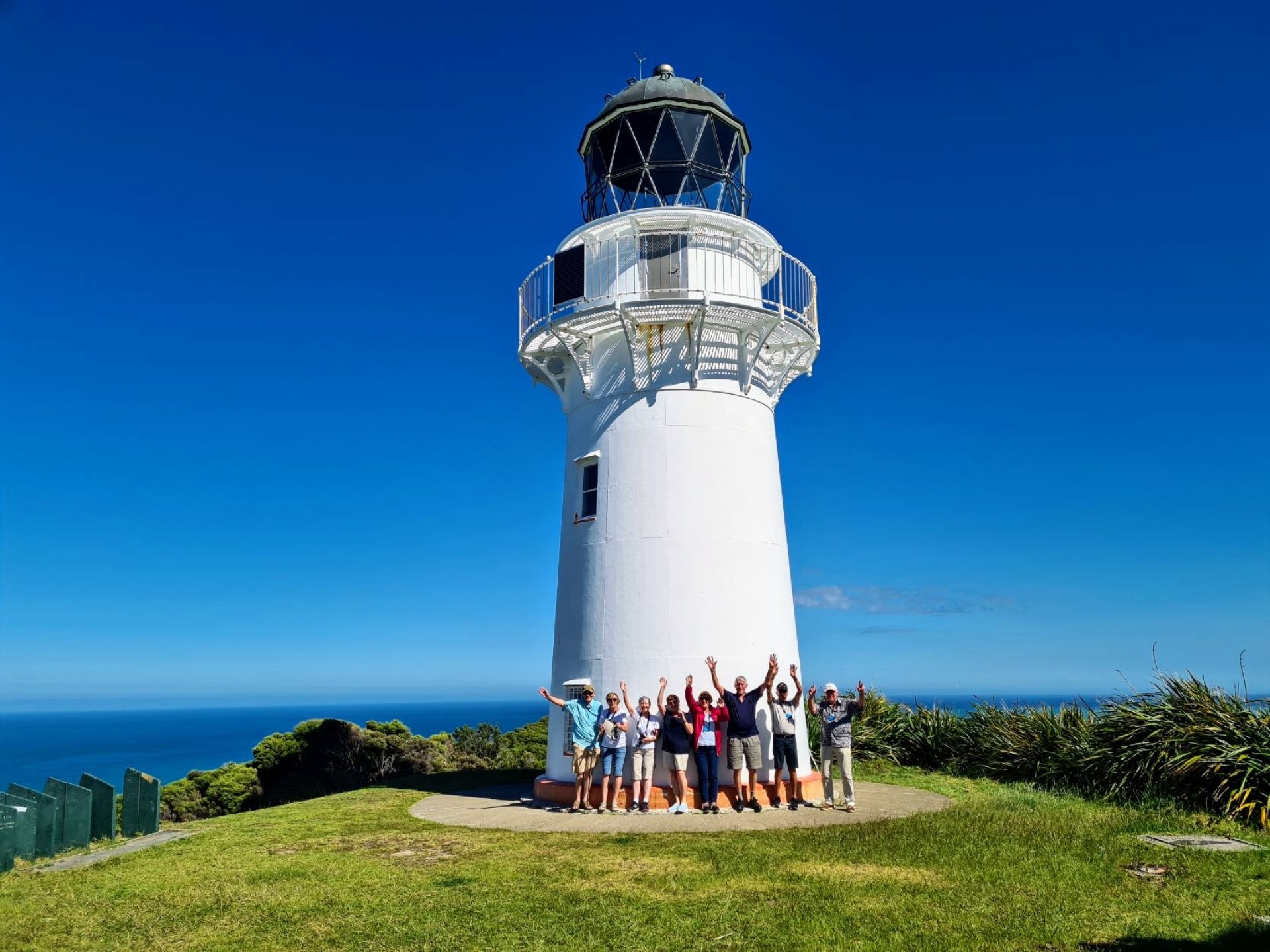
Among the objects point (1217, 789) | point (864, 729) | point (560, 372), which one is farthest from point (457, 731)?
point (1217, 789)

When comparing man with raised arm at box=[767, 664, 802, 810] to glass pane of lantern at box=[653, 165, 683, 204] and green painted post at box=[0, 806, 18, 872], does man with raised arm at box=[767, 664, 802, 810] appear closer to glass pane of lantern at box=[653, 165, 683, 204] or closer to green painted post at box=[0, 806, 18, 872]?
glass pane of lantern at box=[653, 165, 683, 204]

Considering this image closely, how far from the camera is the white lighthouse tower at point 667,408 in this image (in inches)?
529

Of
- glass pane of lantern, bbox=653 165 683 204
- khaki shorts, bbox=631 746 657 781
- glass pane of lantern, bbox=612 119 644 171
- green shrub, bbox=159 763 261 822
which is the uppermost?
glass pane of lantern, bbox=612 119 644 171

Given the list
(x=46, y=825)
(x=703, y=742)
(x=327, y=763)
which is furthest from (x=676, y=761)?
(x=327, y=763)

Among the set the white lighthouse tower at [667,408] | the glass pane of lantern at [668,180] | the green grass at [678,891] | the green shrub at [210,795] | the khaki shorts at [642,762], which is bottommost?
the green shrub at [210,795]

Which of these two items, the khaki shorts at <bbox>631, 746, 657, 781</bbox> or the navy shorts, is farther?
the navy shorts

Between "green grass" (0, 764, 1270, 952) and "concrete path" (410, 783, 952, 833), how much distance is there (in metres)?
0.55

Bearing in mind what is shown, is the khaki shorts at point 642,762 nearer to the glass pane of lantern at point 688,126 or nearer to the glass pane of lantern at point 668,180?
the glass pane of lantern at point 668,180

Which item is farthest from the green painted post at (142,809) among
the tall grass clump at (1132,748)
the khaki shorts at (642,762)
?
the tall grass clump at (1132,748)

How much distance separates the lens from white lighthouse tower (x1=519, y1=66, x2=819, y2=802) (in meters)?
13.4

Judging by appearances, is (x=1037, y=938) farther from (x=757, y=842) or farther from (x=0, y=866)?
(x=0, y=866)

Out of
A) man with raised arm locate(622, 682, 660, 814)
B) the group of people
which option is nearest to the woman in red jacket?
the group of people

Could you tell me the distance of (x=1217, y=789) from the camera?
35.5 feet

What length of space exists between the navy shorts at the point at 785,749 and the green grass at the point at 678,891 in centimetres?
204
